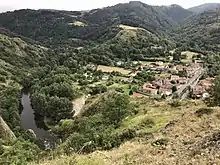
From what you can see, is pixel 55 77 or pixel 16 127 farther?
pixel 55 77

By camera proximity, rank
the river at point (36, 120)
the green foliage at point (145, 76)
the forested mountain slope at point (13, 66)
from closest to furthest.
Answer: the river at point (36, 120) → the forested mountain slope at point (13, 66) → the green foliage at point (145, 76)

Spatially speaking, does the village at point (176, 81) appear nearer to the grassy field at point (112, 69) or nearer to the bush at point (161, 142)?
the grassy field at point (112, 69)

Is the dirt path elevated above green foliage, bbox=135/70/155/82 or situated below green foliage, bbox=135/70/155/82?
below

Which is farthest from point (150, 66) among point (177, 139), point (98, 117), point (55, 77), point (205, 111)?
point (177, 139)

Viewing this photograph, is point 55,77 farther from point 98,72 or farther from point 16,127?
point 16,127

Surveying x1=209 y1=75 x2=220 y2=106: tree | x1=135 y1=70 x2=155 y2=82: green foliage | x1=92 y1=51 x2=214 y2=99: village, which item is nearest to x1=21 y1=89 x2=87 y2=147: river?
x1=92 y1=51 x2=214 y2=99: village

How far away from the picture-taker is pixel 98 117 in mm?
45062

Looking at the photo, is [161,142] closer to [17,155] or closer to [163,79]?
[17,155]

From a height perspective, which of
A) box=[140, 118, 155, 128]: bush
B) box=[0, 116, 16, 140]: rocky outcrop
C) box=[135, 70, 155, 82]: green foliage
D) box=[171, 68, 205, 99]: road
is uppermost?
box=[140, 118, 155, 128]: bush

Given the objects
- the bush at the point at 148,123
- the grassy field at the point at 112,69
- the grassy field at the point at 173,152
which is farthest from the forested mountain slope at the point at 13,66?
the grassy field at the point at 173,152

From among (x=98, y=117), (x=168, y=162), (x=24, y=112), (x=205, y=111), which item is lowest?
(x=24, y=112)

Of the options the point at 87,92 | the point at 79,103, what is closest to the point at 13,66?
the point at 87,92

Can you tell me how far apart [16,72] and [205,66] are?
59.0 meters

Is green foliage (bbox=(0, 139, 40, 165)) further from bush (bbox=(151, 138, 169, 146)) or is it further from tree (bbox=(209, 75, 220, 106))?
tree (bbox=(209, 75, 220, 106))
